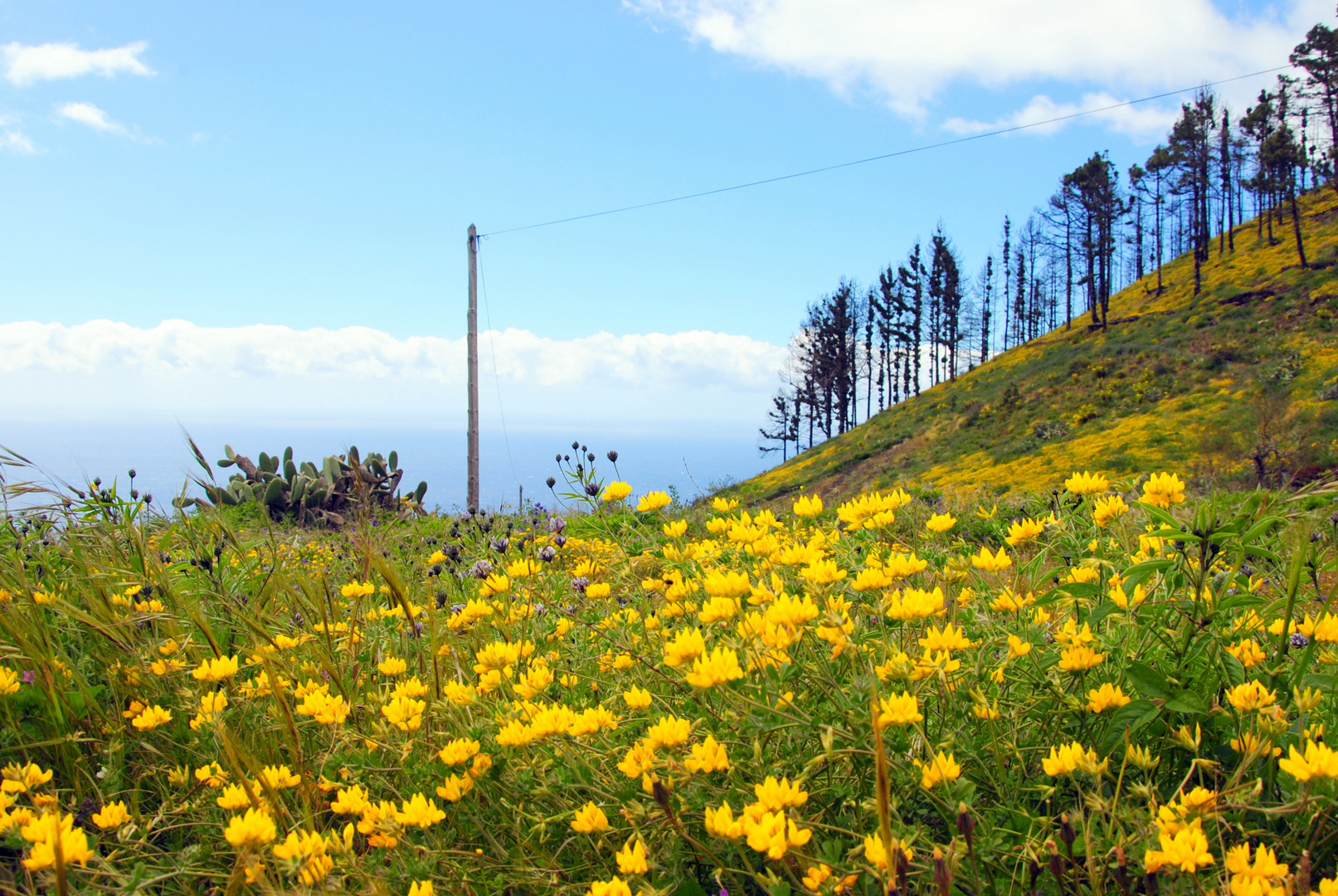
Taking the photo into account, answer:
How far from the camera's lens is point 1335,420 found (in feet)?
56.9

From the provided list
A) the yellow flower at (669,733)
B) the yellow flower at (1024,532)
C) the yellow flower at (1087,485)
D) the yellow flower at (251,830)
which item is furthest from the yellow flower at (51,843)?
the yellow flower at (1087,485)

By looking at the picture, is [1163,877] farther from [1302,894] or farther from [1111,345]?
[1111,345]

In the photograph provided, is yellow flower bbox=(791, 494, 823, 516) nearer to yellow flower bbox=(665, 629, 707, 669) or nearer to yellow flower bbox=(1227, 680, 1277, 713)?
yellow flower bbox=(665, 629, 707, 669)

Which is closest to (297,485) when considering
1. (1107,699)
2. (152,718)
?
(152,718)

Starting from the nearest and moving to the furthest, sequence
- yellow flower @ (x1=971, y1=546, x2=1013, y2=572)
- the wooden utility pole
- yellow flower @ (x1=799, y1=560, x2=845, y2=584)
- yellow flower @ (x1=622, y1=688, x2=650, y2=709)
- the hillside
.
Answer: yellow flower @ (x1=622, y1=688, x2=650, y2=709), yellow flower @ (x1=799, y1=560, x2=845, y2=584), yellow flower @ (x1=971, y1=546, x2=1013, y2=572), the wooden utility pole, the hillside

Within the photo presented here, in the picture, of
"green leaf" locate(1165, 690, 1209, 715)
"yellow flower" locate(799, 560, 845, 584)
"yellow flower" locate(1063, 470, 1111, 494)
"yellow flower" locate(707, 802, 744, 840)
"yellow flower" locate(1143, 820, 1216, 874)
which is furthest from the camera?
"yellow flower" locate(1063, 470, 1111, 494)

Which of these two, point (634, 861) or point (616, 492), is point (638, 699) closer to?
point (634, 861)

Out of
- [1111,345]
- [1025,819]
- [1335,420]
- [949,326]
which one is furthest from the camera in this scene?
[949,326]

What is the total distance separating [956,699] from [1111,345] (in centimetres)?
3875

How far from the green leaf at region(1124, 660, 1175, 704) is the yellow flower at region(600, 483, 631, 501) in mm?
1347

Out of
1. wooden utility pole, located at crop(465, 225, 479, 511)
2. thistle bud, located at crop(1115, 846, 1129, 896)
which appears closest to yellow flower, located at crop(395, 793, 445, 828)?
thistle bud, located at crop(1115, 846, 1129, 896)

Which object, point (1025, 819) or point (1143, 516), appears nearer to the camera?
point (1025, 819)

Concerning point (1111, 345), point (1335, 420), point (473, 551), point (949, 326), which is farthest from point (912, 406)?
point (473, 551)

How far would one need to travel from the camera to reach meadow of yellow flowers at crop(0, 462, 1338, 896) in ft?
3.61
